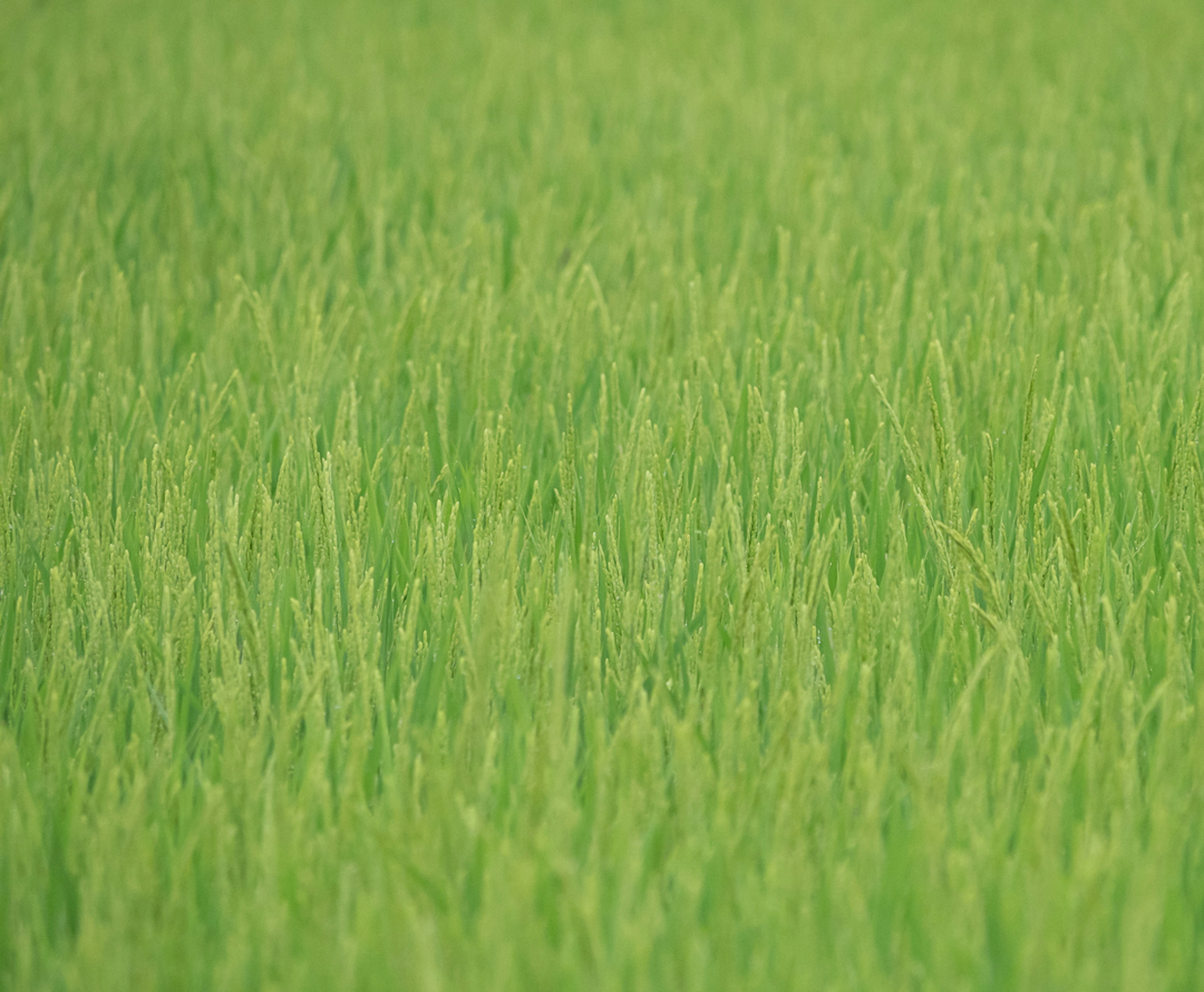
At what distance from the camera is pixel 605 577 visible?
1.51 metres

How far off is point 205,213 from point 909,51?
260 centimetres

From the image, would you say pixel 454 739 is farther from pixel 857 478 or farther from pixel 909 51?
pixel 909 51

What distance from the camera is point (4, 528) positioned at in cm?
165

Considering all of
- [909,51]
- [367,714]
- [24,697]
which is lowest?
[24,697]

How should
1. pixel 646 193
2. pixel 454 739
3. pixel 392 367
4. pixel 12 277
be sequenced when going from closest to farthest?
pixel 454 739
pixel 392 367
pixel 12 277
pixel 646 193

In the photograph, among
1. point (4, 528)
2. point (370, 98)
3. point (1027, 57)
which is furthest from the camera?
point (1027, 57)

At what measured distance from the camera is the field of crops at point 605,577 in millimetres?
1060

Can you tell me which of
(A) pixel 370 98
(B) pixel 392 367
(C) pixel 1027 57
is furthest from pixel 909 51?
(B) pixel 392 367

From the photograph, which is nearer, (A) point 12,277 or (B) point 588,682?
(B) point 588,682

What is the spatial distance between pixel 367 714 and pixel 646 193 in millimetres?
2126

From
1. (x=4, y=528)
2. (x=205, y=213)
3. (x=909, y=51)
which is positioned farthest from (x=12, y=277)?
(x=909, y=51)

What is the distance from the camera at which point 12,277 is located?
250 centimetres

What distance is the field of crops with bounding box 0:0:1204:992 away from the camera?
1.06 metres

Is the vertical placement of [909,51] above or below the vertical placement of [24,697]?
above
